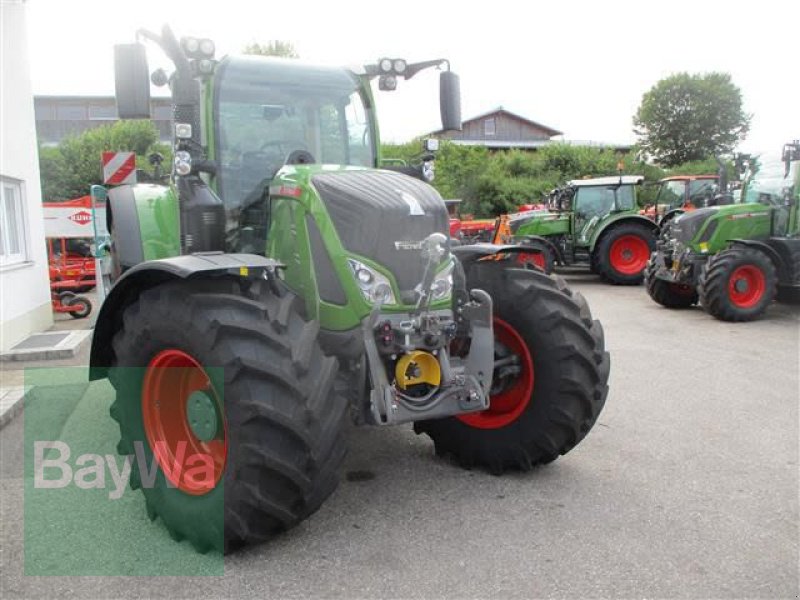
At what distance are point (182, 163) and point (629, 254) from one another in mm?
12950

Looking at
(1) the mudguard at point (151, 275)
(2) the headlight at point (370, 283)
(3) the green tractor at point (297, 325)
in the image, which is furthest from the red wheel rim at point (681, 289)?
(1) the mudguard at point (151, 275)

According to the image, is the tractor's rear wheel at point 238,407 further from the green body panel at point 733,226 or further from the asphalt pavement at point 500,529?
the green body panel at point 733,226

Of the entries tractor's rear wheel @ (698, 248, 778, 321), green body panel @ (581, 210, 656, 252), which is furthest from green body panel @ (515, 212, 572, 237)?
tractor's rear wheel @ (698, 248, 778, 321)

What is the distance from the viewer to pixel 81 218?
11.6 metres

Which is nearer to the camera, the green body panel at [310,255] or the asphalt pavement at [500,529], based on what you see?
the asphalt pavement at [500,529]

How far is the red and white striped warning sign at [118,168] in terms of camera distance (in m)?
8.88

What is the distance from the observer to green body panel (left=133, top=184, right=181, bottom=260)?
17.6 feet

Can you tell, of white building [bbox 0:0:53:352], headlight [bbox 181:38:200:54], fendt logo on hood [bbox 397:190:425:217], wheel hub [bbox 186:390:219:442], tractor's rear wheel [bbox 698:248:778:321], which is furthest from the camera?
tractor's rear wheel [bbox 698:248:778:321]

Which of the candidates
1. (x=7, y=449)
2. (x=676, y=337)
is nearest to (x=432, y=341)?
(x=7, y=449)

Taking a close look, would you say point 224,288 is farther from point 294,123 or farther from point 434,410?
point 294,123

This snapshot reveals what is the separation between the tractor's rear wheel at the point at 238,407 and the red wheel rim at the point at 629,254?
12775mm

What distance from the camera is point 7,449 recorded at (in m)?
4.87

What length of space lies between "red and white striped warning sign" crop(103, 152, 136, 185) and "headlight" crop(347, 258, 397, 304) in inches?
252

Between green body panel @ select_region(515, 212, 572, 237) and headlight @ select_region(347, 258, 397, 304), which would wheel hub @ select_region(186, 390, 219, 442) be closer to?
headlight @ select_region(347, 258, 397, 304)
